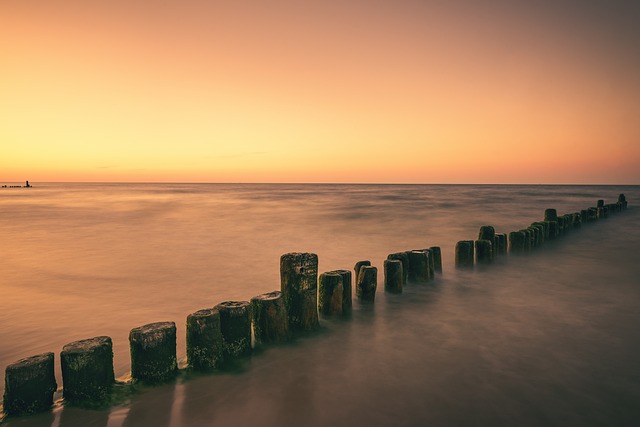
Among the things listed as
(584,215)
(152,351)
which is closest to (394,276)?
(152,351)

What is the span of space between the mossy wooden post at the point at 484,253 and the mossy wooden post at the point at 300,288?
5.11 metres

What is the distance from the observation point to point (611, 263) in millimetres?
8914

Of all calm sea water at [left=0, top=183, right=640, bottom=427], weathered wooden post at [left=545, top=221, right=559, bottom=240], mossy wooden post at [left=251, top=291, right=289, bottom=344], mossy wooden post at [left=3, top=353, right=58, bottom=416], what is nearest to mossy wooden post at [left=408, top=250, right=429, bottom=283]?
calm sea water at [left=0, top=183, right=640, bottom=427]

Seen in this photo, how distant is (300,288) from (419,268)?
310cm

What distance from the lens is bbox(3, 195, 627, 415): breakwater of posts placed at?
9.25 feet

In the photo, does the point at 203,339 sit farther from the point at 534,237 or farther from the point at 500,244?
the point at 534,237

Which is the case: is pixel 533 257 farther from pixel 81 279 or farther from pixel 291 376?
pixel 81 279

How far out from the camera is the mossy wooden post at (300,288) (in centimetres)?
418

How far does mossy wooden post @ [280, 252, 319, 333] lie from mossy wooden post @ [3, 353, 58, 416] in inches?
85.5

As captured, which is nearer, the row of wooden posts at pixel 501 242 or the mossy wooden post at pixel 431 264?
the mossy wooden post at pixel 431 264

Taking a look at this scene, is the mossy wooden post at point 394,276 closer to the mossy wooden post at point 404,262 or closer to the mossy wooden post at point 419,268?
the mossy wooden post at point 404,262

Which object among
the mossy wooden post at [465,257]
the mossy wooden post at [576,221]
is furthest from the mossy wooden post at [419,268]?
the mossy wooden post at [576,221]

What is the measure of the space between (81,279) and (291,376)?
711 cm

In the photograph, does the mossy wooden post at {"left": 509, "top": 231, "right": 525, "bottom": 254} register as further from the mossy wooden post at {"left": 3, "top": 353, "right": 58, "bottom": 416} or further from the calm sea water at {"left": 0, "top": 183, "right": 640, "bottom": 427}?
the mossy wooden post at {"left": 3, "top": 353, "right": 58, "bottom": 416}
